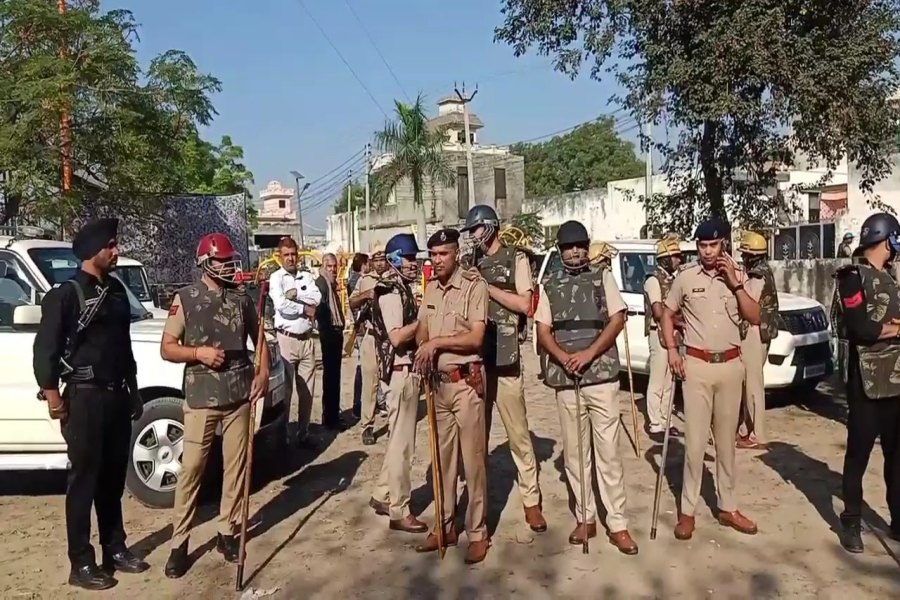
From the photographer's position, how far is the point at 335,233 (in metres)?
58.2

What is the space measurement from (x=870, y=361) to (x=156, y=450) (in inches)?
192

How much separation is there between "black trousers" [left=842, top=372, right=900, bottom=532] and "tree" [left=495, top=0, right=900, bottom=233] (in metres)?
5.51

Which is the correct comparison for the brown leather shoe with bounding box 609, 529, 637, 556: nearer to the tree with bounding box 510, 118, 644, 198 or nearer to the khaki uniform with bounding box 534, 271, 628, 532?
the khaki uniform with bounding box 534, 271, 628, 532

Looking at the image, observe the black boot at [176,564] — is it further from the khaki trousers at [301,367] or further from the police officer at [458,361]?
the khaki trousers at [301,367]

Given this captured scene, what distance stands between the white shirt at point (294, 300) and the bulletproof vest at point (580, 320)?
3.45m

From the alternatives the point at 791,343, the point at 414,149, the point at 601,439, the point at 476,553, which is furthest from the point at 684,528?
the point at 414,149

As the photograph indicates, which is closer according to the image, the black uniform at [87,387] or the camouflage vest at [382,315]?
the black uniform at [87,387]

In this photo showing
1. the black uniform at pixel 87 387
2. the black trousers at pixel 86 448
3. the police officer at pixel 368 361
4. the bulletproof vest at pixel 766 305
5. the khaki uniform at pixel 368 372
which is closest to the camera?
the black uniform at pixel 87 387

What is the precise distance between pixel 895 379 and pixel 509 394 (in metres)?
Result: 2.31

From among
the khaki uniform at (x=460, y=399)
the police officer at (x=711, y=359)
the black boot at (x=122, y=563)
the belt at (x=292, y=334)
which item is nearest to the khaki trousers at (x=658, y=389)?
the police officer at (x=711, y=359)

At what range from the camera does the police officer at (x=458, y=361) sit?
514 cm

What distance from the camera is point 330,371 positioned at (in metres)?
9.30

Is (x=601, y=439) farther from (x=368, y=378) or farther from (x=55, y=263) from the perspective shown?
(x=55, y=263)

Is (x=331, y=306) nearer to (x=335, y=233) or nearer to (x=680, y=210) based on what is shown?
(x=680, y=210)
